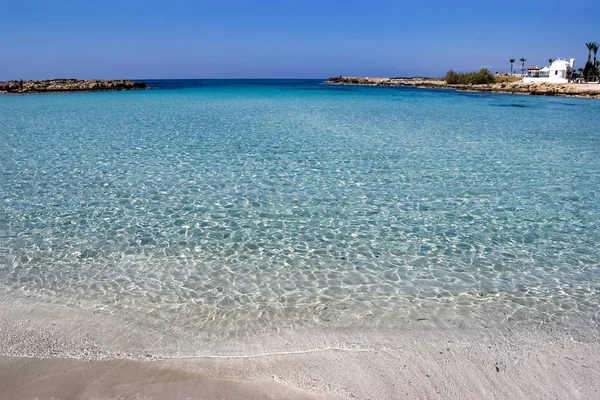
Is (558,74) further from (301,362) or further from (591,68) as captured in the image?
(301,362)

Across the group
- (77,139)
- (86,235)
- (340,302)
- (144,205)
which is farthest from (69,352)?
(77,139)

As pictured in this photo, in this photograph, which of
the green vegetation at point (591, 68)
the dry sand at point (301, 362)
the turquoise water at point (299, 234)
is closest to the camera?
the dry sand at point (301, 362)

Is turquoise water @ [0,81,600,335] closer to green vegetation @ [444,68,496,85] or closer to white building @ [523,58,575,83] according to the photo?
white building @ [523,58,575,83]

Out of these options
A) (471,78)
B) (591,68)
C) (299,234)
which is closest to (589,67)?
(591,68)

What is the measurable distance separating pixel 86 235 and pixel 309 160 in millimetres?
8457

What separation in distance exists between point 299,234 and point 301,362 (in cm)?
385

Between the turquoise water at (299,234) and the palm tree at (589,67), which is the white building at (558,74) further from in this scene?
the turquoise water at (299,234)

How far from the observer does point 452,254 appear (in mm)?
7793

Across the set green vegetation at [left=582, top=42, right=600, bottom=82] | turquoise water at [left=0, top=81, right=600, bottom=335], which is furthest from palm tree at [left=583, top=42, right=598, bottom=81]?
turquoise water at [left=0, top=81, right=600, bottom=335]

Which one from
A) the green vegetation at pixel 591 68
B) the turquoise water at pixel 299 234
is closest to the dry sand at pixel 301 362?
the turquoise water at pixel 299 234

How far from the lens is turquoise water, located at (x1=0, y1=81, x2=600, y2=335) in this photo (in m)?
6.19

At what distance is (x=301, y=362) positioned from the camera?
4.88 meters

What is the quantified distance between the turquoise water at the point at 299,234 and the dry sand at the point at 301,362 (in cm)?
39

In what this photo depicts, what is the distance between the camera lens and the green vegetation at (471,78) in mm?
96750
